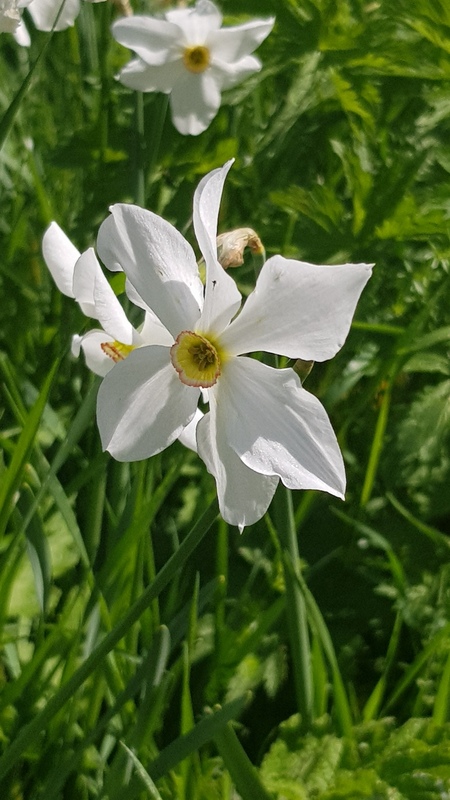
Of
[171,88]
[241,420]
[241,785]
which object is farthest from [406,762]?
[171,88]

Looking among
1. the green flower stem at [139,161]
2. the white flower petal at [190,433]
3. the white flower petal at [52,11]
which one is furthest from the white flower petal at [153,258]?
the white flower petal at [52,11]

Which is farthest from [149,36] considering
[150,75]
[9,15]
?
[9,15]

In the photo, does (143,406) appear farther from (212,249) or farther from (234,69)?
(234,69)

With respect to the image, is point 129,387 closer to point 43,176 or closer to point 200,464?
point 200,464

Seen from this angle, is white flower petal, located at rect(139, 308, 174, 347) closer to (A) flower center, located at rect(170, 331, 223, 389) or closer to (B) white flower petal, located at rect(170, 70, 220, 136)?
(A) flower center, located at rect(170, 331, 223, 389)

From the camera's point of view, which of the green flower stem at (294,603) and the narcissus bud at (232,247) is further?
the green flower stem at (294,603)

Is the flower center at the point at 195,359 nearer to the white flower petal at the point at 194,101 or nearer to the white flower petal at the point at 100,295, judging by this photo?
the white flower petal at the point at 100,295
